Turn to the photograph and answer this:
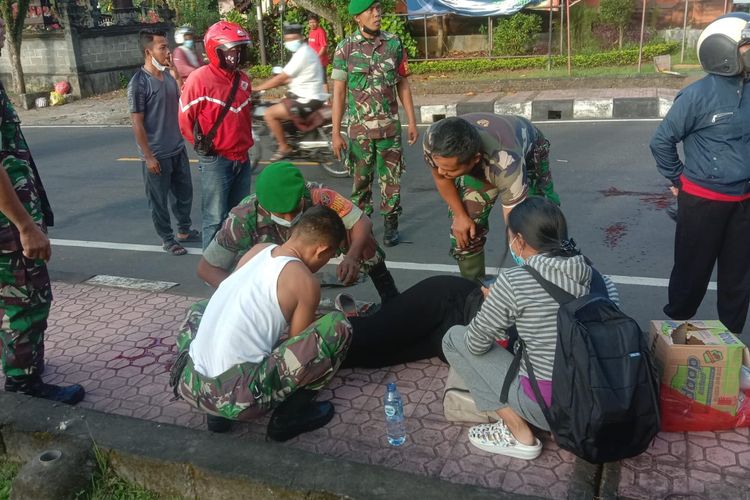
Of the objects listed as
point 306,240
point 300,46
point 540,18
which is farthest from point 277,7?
point 306,240

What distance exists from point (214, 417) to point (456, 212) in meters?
1.65

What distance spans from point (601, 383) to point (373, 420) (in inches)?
43.3

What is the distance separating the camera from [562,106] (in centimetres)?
1087

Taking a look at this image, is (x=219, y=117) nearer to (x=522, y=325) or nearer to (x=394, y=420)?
(x=394, y=420)

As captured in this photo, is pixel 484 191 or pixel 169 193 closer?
pixel 484 191

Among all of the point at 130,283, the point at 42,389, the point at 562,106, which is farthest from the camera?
the point at 562,106

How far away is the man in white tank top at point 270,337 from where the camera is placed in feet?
9.49

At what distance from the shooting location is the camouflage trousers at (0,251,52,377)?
3229mm

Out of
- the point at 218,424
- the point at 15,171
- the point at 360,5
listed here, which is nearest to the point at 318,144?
the point at 360,5

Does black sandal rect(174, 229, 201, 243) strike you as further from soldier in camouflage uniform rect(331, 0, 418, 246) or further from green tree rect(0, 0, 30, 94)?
green tree rect(0, 0, 30, 94)

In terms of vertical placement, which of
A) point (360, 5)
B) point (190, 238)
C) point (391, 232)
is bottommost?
point (190, 238)

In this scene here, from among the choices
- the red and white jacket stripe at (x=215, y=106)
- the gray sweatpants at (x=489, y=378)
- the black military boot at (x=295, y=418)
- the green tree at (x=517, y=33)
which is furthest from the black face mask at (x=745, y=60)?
the green tree at (x=517, y=33)

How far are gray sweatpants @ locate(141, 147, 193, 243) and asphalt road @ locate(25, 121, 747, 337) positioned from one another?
0.87ft

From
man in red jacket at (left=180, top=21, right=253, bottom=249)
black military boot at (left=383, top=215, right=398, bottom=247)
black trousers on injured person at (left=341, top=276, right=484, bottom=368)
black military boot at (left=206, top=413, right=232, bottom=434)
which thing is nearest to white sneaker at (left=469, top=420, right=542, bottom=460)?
black trousers on injured person at (left=341, top=276, right=484, bottom=368)
